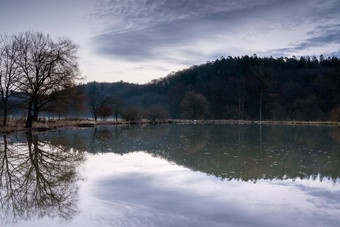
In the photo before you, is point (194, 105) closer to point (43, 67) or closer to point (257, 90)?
point (257, 90)

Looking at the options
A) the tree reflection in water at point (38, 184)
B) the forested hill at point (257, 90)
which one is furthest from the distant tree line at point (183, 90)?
the tree reflection in water at point (38, 184)

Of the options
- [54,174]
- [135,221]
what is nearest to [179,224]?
[135,221]

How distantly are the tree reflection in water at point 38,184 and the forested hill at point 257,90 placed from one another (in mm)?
49760

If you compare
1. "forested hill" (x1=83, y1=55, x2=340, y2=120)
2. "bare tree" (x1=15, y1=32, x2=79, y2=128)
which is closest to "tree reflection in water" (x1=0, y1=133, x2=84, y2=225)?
Answer: "bare tree" (x1=15, y1=32, x2=79, y2=128)

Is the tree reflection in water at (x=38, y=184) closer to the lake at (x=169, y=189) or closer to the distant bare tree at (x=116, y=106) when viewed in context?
the lake at (x=169, y=189)

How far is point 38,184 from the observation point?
8.59 meters

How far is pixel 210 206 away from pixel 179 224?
1332 mm

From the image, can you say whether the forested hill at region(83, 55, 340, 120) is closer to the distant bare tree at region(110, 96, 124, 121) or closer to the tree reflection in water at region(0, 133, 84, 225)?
the distant bare tree at region(110, 96, 124, 121)

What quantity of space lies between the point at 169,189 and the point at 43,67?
25137 mm

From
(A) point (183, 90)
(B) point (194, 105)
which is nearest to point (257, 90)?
(B) point (194, 105)

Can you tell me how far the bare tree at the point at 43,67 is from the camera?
28.2 m

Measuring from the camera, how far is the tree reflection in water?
6.31 meters

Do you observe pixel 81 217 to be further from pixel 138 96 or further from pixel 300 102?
pixel 138 96

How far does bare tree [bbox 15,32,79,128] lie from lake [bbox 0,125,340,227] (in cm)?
1649
